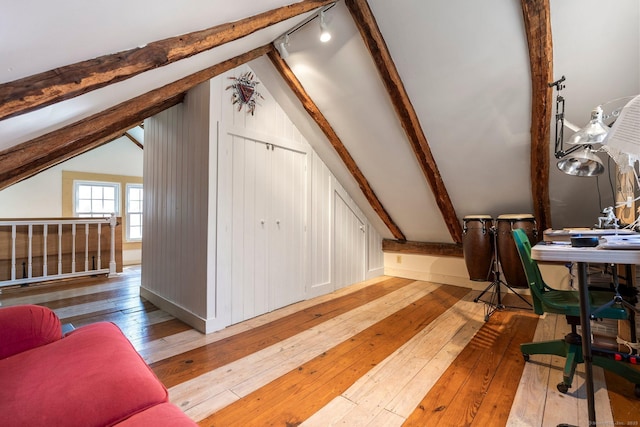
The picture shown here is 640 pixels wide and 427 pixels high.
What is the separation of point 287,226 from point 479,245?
2.20 meters

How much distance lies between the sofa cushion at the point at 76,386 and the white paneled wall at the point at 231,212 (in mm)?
1323

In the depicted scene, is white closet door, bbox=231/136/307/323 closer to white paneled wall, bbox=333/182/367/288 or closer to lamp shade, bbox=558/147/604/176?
white paneled wall, bbox=333/182/367/288

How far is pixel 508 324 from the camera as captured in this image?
2574 millimetres

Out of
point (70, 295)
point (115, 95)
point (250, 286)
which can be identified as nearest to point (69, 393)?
point (115, 95)

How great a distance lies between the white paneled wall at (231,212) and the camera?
244 cm

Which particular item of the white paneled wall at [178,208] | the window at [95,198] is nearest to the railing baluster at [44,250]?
the white paneled wall at [178,208]

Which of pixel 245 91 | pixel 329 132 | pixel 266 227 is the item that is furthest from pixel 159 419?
pixel 329 132

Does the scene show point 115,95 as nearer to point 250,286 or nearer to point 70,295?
point 250,286

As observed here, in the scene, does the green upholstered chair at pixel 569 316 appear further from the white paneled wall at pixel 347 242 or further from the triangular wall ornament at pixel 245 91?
the triangular wall ornament at pixel 245 91

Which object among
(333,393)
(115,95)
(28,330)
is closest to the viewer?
(28,330)

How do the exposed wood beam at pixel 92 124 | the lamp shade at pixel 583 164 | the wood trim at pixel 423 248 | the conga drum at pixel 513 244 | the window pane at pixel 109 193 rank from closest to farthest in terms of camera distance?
the exposed wood beam at pixel 92 124
the lamp shade at pixel 583 164
the conga drum at pixel 513 244
the wood trim at pixel 423 248
the window pane at pixel 109 193

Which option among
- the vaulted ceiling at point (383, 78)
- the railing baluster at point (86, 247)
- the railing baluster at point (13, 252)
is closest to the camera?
the vaulted ceiling at point (383, 78)

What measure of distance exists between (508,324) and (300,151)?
2.81m

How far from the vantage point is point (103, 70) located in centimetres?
125
